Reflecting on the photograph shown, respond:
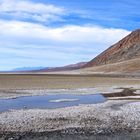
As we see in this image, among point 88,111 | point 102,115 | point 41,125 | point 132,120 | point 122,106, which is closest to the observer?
point 41,125

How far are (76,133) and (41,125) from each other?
2.05m

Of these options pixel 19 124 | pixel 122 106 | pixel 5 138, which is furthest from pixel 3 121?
pixel 122 106

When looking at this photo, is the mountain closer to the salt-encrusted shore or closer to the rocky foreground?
the salt-encrusted shore

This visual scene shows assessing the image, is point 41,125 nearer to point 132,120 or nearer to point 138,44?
point 132,120

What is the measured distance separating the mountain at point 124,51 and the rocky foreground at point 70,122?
463 feet

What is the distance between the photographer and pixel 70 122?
1853cm

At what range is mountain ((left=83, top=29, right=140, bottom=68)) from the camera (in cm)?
16790

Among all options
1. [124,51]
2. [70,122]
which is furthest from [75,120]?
[124,51]

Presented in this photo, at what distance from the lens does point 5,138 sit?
15289 mm

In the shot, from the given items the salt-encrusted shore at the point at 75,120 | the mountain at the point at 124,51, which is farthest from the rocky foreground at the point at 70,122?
the mountain at the point at 124,51

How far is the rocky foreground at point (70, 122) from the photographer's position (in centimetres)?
1656

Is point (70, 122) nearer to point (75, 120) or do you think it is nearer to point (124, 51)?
point (75, 120)

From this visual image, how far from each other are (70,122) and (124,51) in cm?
15927

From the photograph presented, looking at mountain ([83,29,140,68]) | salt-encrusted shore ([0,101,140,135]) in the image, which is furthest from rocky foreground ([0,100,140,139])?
mountain ([83,29,140,68])
